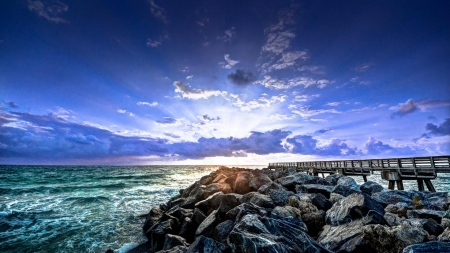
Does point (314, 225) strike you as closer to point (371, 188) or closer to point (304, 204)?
point (304, 204)

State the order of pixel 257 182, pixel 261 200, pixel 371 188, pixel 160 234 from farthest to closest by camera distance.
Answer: pixel 257 182 < pixel 371 188 < pixel 261 200 < pixel 160 234

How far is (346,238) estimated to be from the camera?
542cm

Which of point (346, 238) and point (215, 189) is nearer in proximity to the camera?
point (346, 238)

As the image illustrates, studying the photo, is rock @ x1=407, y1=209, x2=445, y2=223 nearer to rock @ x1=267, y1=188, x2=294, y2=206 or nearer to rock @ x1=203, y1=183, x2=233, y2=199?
rock @ x1=267, y1=188, x2=294, y2=206

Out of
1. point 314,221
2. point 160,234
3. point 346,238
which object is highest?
point 346,238

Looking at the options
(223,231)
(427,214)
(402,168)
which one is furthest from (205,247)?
(402,168)

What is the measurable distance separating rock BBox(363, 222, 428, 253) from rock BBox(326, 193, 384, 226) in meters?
1.23

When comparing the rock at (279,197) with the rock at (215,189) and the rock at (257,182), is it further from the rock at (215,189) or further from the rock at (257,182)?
the rock at (215,189)

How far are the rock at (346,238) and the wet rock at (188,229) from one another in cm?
578

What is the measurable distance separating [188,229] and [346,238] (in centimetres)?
666

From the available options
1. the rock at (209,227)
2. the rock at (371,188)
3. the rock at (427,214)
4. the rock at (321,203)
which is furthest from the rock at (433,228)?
the rock at (371,188)

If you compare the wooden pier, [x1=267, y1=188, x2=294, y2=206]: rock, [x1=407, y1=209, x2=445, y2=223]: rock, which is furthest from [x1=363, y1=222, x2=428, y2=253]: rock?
the wooden pier

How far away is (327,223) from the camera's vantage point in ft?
22.8

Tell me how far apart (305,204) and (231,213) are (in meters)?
3.00
